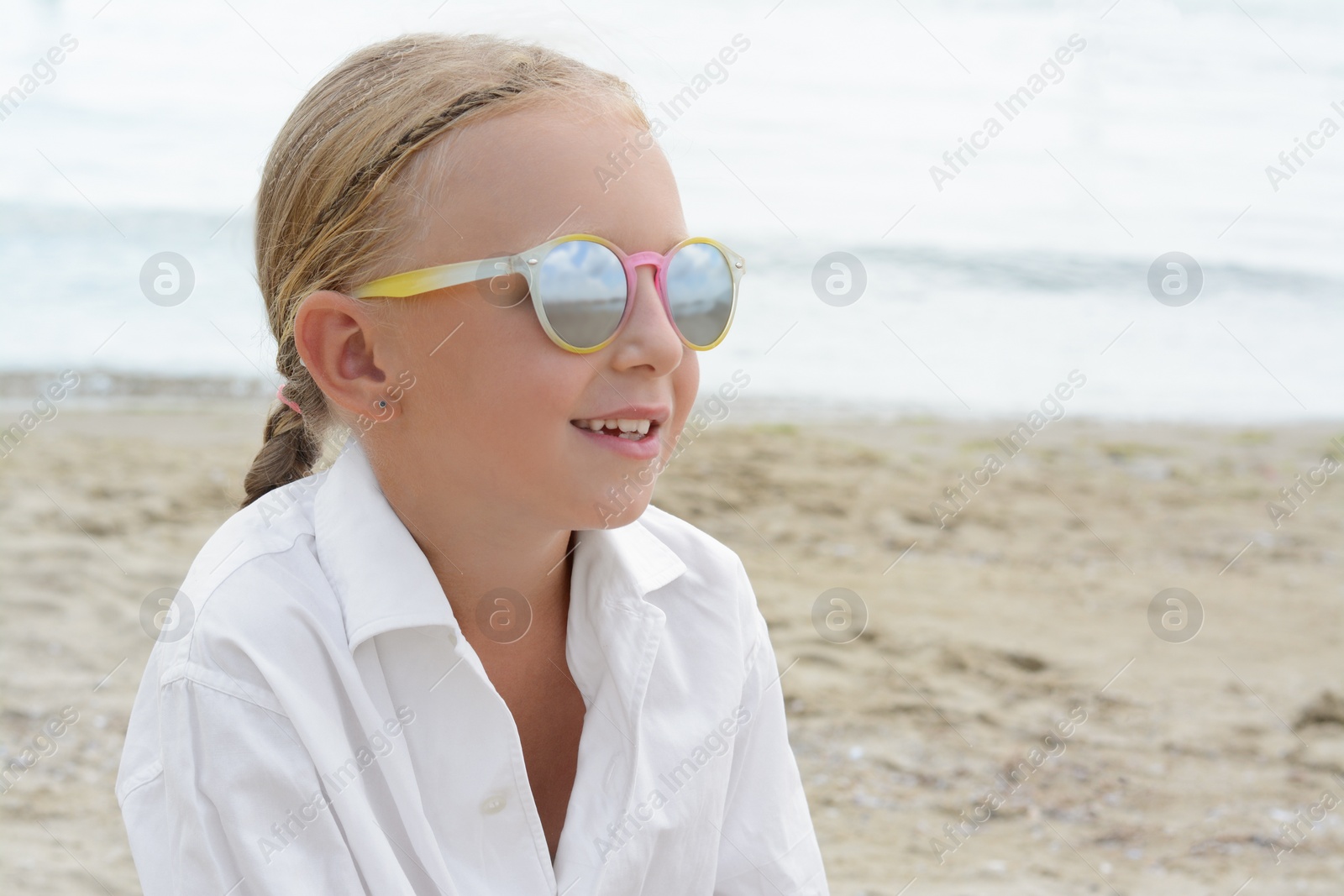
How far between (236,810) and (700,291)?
874 millimetres

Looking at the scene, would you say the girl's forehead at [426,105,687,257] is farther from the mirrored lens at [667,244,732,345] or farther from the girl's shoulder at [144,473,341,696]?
the girl's shoulder at [144,473,341,696]

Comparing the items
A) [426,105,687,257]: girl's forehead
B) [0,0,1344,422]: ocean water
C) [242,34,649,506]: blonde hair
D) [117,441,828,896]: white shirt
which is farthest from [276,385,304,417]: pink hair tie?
[0,0,1344,422]: ocean water

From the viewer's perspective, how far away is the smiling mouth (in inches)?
61.3

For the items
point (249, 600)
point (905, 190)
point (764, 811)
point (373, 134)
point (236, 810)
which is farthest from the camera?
point (905, 190)

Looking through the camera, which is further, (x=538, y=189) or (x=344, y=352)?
(x=344, y=352)

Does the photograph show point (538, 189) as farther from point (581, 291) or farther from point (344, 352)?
point (344, 352)

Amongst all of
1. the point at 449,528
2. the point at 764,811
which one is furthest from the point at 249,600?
the point at 764,811

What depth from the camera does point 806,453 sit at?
20.0ft

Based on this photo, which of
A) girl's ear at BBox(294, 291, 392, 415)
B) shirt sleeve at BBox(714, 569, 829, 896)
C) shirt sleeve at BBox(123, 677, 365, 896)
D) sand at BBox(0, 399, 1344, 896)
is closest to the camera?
shirt sleeve at BBox(123, 677, 365, 896)

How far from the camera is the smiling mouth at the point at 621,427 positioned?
156cm

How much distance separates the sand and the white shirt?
1.38m

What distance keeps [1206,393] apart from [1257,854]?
5.96 m

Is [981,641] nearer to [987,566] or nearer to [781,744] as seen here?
[987,566]

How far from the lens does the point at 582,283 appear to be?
4.91ft
